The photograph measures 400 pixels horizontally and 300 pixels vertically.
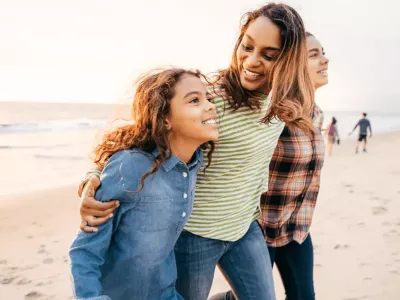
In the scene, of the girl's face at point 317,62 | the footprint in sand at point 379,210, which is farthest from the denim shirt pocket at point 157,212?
the footprint in sand at point 379,210

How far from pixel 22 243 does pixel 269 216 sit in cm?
430

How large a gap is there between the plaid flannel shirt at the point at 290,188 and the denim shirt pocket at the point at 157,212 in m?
0.89

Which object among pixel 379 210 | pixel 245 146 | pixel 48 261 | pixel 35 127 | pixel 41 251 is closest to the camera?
pixel 245 146

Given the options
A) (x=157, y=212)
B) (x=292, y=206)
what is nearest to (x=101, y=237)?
(x=157, y=212)

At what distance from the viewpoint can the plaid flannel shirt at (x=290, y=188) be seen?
8.83 ft

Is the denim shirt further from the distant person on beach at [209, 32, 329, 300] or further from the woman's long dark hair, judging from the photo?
the distant person on beach at [209, 32, 329, 300]

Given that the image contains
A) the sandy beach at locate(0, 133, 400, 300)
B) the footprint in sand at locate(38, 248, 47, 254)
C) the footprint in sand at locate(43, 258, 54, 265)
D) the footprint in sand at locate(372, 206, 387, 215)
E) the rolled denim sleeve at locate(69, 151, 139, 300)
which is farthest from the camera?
the footprint in sand at locate(372, 206, 387, 215)

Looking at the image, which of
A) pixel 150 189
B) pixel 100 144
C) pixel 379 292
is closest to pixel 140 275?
pixel 150 189

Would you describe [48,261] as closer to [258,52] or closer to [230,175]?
[230,175]

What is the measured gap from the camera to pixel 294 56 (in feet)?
7.57

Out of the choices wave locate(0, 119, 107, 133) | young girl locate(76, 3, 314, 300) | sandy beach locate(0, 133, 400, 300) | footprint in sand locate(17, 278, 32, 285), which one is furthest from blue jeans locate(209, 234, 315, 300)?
wave locate(0, 119, 107, 133)

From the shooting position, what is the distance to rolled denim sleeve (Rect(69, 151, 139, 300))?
1.75 m

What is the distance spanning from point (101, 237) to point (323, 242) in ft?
14.8

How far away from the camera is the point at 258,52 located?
2.31 metres
